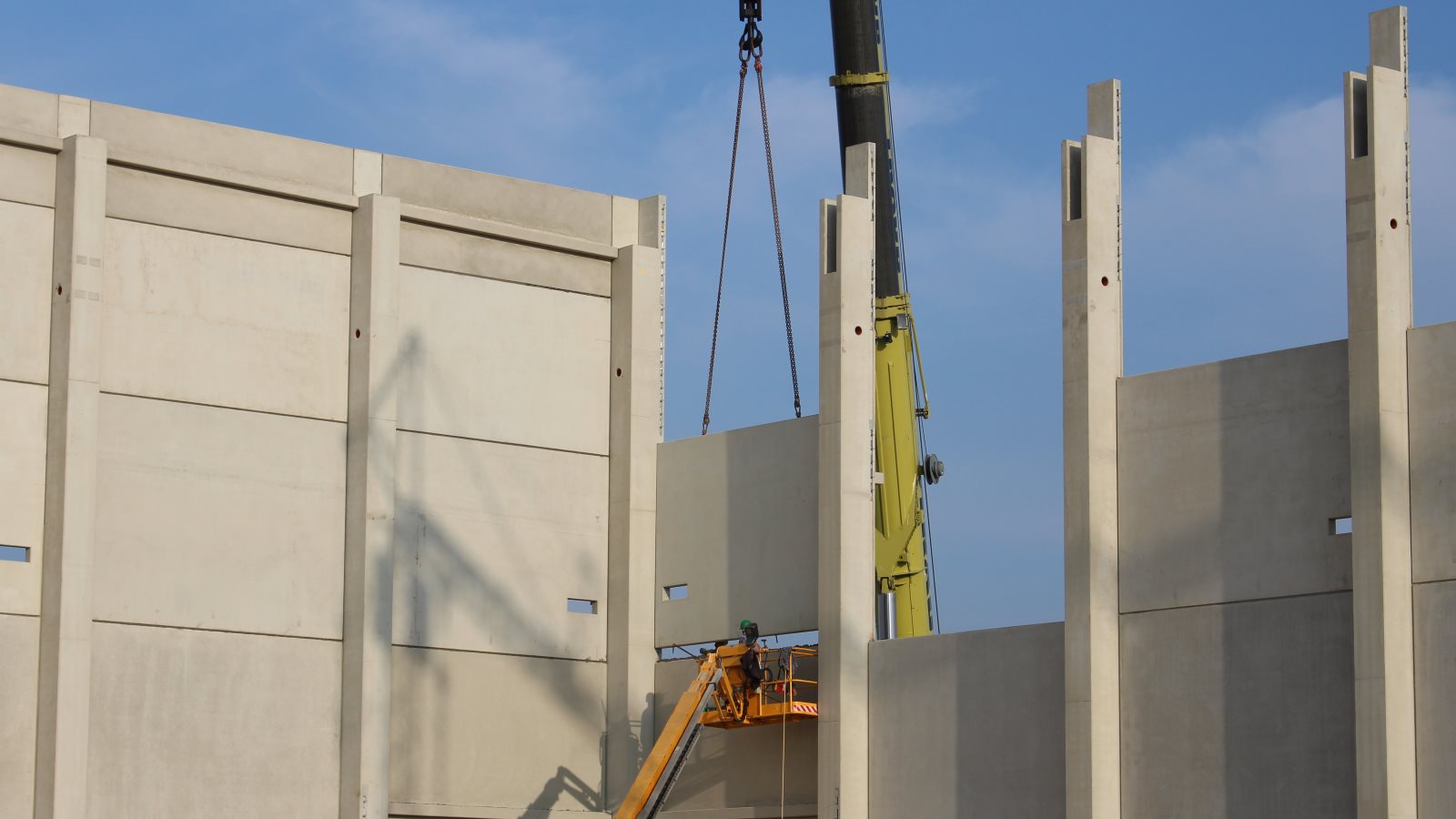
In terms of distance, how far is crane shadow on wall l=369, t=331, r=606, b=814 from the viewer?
29.3 m

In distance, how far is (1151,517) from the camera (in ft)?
79.7

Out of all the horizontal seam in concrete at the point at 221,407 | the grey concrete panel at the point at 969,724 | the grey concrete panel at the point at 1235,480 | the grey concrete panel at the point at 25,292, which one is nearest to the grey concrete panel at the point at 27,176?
the grey concrete panel at the point at 25,292

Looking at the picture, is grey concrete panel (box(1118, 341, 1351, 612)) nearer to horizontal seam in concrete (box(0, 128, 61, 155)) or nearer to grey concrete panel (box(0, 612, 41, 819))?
grey concrete panel (box(0, 612, 41, 819))

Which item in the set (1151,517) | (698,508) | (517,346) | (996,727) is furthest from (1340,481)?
(517,346)

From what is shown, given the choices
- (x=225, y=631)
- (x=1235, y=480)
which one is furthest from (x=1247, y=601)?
(x=225, y=631)

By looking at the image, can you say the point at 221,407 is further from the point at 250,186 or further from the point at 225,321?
the point at 250,186

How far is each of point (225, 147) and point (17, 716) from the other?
8007mm

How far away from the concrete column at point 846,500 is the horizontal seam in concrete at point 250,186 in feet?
22.1

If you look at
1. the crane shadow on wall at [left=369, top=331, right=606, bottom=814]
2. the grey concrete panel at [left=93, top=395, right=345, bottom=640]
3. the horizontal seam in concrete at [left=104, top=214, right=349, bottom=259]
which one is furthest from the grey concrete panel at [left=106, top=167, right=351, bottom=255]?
the grey concrete panel at [left=93, top=395, right=345, bottom=640]

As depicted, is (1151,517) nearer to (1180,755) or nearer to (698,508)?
(1180,755)

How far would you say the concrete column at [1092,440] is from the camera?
24.0m

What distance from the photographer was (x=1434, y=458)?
71.7 feet

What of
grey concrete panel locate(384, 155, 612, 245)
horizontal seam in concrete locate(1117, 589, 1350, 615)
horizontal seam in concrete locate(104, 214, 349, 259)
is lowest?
horizontal seam in concrete locate(1117, 589, 1350, 615)

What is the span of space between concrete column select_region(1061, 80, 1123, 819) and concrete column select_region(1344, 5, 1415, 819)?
3186 millimetres
